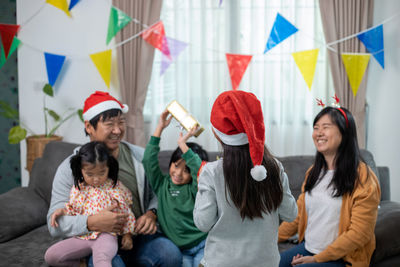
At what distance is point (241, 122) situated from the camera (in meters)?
1.28

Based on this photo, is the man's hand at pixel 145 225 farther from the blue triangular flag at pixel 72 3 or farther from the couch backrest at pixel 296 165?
the blue triangular flag at pixel 72 3

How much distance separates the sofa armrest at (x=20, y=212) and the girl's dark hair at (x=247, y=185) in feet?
4.52

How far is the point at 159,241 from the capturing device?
185 cm

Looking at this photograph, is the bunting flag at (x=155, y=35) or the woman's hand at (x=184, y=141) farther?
the bunting flag at (x=155, y=35)

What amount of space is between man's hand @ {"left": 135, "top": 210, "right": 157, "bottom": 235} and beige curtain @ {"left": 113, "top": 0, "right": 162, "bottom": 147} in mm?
1631

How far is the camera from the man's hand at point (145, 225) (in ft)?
6.07

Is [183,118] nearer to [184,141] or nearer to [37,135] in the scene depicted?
[184,141]

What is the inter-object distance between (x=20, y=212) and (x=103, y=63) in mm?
1539

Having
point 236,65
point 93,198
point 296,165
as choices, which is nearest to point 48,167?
point 93,198

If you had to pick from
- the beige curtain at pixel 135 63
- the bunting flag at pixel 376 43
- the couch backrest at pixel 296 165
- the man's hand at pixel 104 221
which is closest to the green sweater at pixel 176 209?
the man's hand at pixel 104 221

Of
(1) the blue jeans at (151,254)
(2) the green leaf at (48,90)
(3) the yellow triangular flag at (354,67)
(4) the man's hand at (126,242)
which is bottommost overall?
(1) the blue jeans at (151,254)

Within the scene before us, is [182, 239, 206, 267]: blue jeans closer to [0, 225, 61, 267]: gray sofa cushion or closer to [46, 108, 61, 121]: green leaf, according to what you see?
[0, 225, 61, 267]: gray sofa cushion

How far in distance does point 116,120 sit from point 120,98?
5.03 ft

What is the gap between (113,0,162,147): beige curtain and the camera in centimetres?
338
